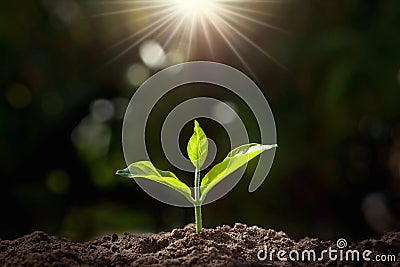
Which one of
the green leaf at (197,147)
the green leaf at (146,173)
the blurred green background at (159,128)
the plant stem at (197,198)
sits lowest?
the plant stem at (197,198)

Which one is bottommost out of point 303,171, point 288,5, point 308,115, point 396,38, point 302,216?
point 302,216

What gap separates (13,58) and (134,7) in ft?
1.19

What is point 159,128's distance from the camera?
1.71m

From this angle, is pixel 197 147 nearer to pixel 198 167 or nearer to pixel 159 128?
pixel 198 167

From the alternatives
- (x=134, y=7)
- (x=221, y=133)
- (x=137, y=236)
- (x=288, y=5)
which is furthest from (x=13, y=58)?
(x=137, y=236)

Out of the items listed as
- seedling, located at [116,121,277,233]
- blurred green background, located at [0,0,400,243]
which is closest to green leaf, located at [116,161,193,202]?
seedling, located at [116,121,277,233]

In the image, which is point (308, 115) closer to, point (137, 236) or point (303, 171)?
point (303, 171)

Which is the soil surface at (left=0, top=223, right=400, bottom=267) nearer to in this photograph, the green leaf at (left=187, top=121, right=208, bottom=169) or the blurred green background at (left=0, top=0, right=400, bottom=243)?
the green leaf at (left=187, top=121, right=208, bottom=169)

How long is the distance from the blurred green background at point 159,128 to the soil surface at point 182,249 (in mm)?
996

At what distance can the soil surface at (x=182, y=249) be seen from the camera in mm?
578

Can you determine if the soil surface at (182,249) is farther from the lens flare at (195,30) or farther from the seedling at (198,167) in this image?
the lens flare at (195,30)

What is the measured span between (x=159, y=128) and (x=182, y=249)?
1.11m

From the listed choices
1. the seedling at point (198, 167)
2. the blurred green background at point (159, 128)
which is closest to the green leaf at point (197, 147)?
the seedling at point (198, 167)

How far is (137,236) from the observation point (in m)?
0.69
